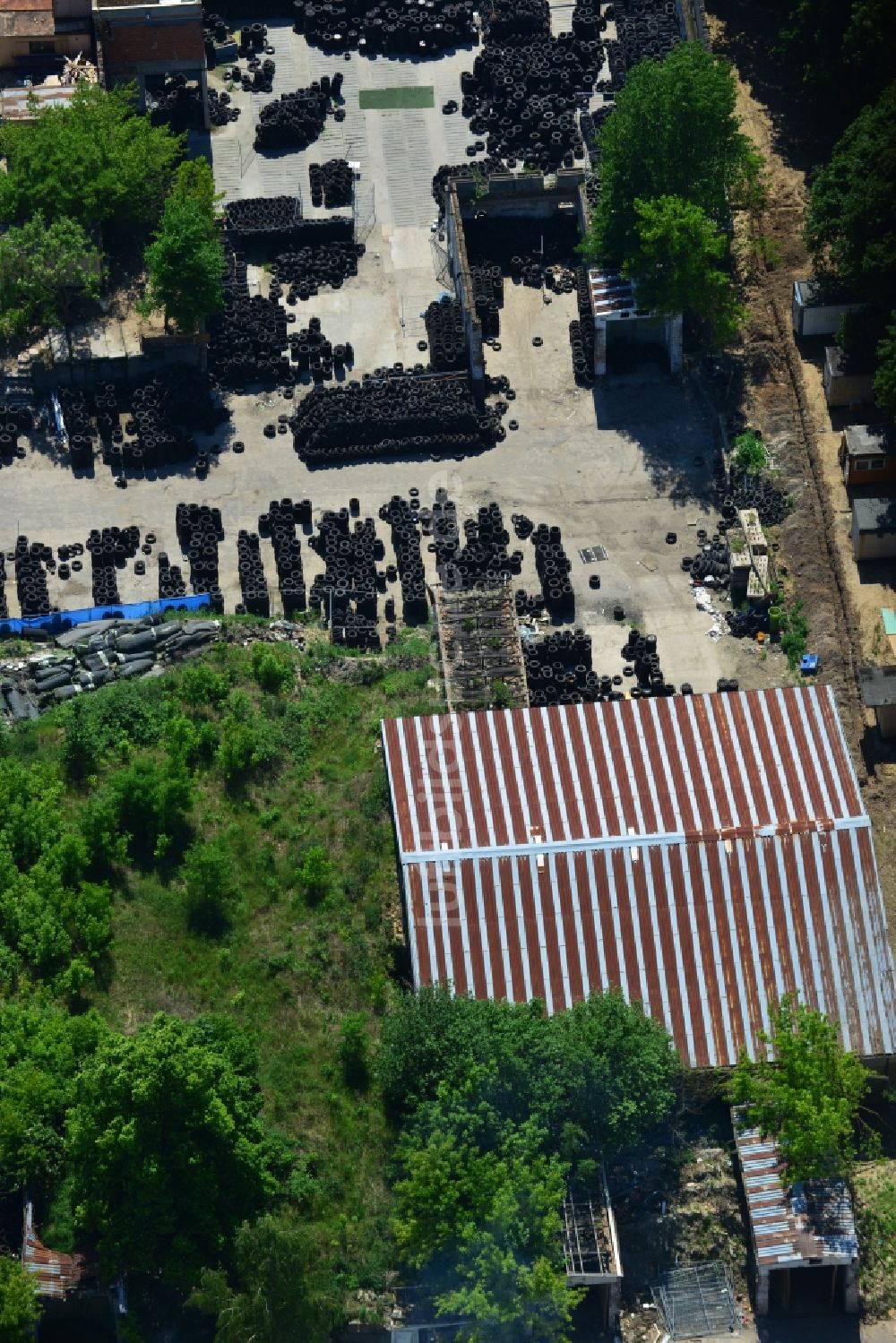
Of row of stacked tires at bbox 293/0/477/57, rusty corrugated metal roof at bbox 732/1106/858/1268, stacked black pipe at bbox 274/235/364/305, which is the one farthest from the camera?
row of stacked tires at bbox 293/0/477/57

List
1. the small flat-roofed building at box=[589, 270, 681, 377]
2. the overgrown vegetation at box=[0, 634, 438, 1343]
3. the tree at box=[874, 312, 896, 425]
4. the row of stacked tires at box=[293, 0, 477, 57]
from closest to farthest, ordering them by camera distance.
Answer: the overgrown vegetation at box=[0, 634, 438, 1343]
the tree at box=[874, 312, 896, 425]
the small flat-roofed building at box=[589, 270, 681, 377]
the row of stacked tires at box=[293, 0, 477, 57]

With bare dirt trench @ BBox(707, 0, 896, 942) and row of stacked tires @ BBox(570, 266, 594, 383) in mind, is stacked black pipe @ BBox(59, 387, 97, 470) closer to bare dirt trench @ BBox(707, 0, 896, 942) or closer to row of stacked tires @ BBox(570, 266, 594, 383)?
row of stacked tires @ BBox(570, 266, 594, 383)

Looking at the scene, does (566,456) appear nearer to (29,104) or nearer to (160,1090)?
(29,104)

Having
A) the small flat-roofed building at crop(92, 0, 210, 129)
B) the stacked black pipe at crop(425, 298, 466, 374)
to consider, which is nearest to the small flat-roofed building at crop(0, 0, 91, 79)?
the small flat-roofed building at crop(92, 0, 210, 129)

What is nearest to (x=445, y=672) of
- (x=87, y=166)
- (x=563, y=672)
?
(x=563, y=672)

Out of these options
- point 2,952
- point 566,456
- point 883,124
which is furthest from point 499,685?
point 883,124

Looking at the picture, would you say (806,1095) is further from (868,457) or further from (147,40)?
(147,40)

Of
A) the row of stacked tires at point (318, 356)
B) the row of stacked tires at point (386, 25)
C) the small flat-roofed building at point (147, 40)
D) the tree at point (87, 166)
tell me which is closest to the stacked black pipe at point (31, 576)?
the row of stacked tires at point (318, 356)
